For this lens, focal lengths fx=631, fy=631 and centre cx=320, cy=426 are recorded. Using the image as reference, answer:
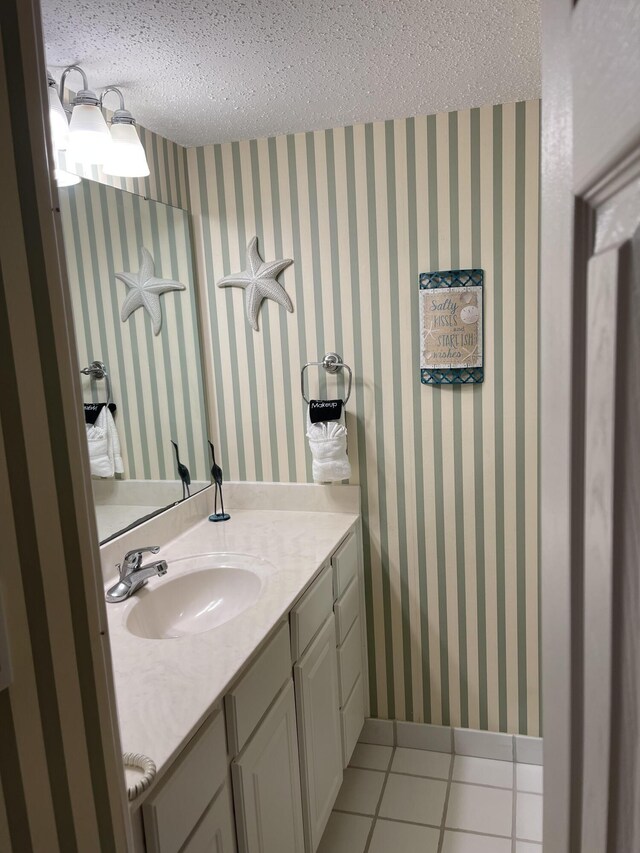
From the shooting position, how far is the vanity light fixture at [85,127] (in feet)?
5.59

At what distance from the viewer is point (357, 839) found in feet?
7.07

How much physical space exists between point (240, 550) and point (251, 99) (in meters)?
1.47

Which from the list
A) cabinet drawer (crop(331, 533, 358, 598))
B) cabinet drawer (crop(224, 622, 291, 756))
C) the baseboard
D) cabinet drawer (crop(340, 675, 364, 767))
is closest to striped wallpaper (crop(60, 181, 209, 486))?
cabinet drawer (crop(331, 533, 358, 598))

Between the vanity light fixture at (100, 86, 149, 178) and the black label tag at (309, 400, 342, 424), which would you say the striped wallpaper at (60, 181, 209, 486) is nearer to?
the vanity light fixture at (100, 86, 149, 178)

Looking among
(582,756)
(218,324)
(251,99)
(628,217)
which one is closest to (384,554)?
(218,324)

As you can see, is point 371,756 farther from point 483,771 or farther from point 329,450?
point 329,450

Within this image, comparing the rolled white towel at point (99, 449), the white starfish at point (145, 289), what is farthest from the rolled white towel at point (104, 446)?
the white starfish at point (145, 289)

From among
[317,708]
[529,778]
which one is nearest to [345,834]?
[317,708]

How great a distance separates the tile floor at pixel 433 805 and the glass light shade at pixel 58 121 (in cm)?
236

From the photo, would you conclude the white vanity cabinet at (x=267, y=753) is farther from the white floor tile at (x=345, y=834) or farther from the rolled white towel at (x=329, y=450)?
the rolled white towel at (x=329, y=450)

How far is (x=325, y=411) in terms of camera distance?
2.41m

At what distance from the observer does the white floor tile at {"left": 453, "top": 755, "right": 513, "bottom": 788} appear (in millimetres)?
2404

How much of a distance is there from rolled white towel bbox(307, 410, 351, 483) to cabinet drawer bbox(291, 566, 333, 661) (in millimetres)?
405

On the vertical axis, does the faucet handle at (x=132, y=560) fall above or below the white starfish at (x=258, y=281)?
below
